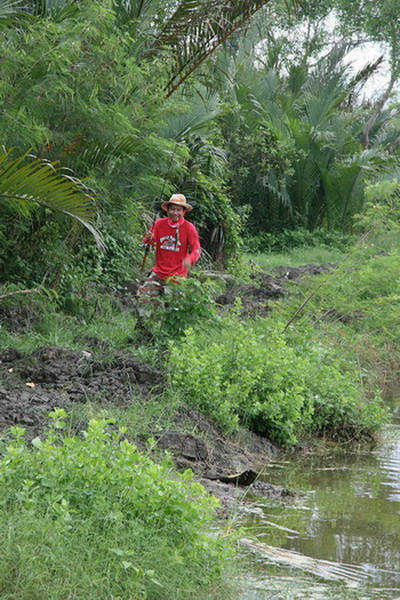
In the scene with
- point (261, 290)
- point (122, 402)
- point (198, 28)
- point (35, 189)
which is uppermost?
point (198, 28)

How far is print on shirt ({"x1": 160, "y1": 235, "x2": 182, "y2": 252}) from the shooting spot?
8656mm

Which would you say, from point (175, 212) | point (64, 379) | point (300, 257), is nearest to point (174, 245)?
point (175, 212)

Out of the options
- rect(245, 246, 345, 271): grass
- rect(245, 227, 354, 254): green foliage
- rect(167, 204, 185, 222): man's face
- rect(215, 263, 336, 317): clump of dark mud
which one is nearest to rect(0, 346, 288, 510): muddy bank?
rect(167, 204, 185, 222): man's face

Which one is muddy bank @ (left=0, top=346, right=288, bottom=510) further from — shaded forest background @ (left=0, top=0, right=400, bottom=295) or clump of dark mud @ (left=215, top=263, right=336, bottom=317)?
clump of dark mud @ (left=215, top=263, right=336, bottom=317)

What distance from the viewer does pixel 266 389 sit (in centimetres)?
724

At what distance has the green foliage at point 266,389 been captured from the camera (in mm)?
6840

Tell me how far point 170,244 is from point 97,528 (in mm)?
5219

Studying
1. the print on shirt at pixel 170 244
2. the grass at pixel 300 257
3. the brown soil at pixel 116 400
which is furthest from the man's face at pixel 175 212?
the grass at pixel 300 257

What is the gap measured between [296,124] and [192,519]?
63.8ft

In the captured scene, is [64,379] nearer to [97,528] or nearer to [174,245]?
[174,245]

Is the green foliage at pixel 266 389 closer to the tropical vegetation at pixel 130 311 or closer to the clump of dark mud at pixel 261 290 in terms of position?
the tropical vegetation at pixel 130 311

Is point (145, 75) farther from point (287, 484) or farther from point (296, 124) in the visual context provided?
point (296, 124)

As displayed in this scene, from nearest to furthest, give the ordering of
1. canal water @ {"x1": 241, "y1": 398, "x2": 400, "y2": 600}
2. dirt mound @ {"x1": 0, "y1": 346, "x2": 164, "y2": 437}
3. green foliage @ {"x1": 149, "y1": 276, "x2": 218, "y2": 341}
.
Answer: canal water @ {"x1": 241, "y1": 398, "x2": 400, "y2": 600} < dirt mound @ {"x1": 0, "y1": 346, "x2": 164, "y2": 437} < green foliage @ {"x1": 149, "y1": 276, "x2": 218, "y2": 341}

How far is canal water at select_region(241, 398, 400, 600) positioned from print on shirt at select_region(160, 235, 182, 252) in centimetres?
260
